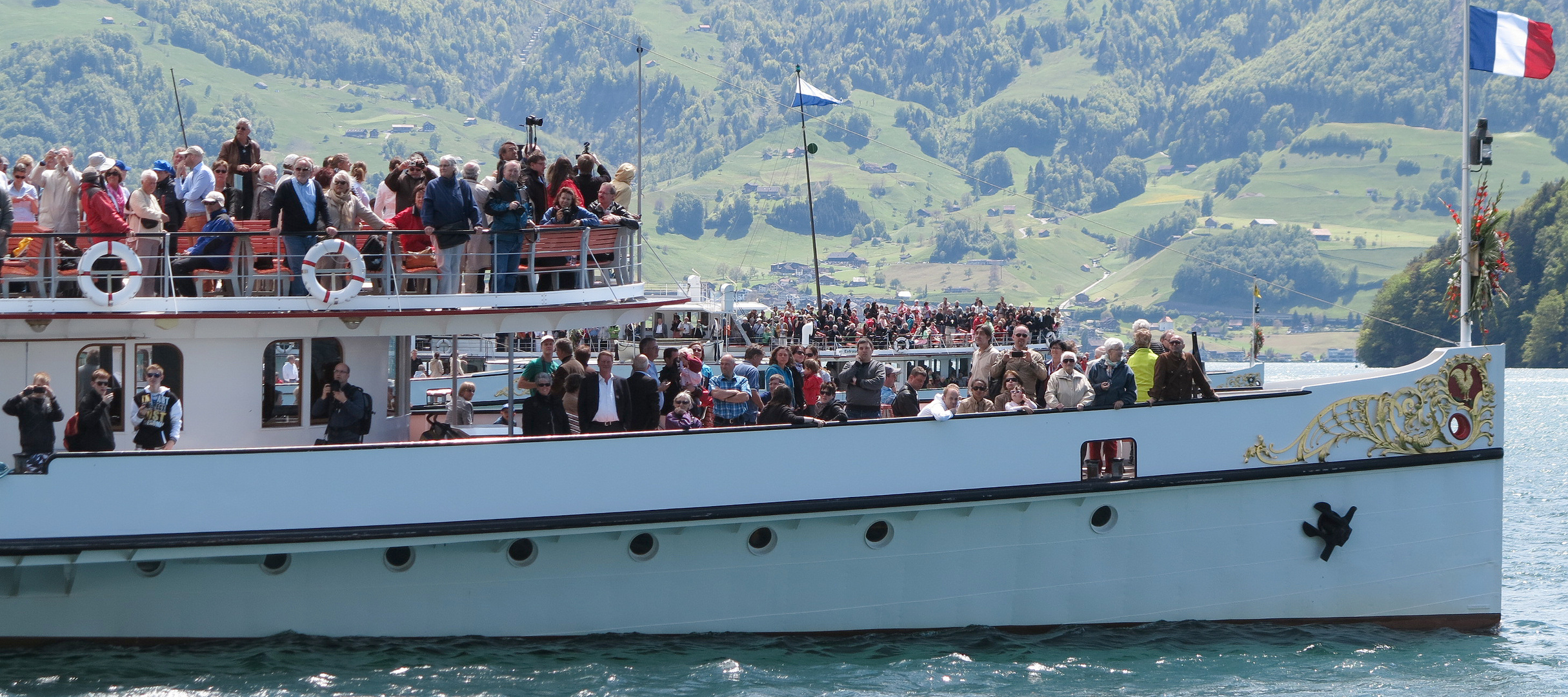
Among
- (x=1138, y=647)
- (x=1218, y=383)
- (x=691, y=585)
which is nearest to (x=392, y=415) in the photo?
(x=691, y=585)

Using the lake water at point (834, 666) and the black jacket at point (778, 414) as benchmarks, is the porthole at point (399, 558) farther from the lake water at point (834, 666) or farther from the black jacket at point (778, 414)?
the black jacket at point (778, 414)

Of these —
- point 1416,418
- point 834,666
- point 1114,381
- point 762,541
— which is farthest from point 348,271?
point 1416,418

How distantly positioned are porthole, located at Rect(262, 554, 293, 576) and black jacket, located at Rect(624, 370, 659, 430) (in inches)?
105

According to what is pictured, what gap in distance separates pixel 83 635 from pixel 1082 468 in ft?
24.5

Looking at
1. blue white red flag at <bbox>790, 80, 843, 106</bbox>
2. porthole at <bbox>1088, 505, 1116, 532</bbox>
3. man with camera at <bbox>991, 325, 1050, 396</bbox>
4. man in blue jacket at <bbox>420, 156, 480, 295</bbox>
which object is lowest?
porthole at <bbox>1088, 505, 1116, 532</bbox>

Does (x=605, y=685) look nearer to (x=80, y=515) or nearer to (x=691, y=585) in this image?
(x=691, y=585)

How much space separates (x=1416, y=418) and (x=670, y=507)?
19.6 feet

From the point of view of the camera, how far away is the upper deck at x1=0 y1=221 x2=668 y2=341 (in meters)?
10.1

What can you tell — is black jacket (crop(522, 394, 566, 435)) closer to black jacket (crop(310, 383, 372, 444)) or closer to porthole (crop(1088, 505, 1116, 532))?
black jacket (crop(310, 383, 372, 444))

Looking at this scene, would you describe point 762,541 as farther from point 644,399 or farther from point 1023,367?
point 1023,367

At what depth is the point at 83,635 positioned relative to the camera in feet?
34.2

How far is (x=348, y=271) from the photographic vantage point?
10289 mm

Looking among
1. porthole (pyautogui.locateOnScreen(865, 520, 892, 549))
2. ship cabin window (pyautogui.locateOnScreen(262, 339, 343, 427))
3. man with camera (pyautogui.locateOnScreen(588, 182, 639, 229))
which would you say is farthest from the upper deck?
porthole (pyautogui.locateOnScreen(865, 520, 892, 549))

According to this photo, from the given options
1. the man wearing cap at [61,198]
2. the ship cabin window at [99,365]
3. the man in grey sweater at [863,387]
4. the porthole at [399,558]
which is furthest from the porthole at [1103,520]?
the man wearing cap at [61,198]
